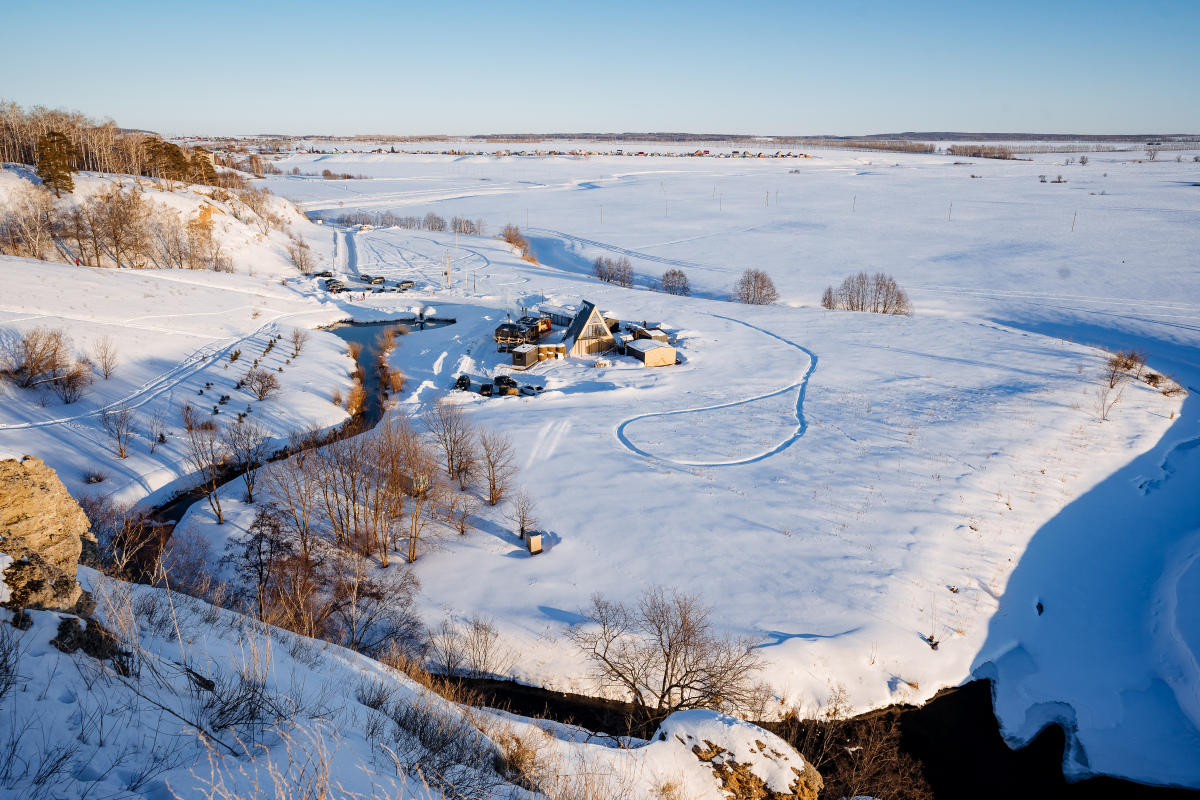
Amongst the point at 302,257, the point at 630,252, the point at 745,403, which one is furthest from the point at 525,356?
the point at 630,252

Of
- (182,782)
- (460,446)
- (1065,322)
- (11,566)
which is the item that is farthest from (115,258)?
(1065,322)

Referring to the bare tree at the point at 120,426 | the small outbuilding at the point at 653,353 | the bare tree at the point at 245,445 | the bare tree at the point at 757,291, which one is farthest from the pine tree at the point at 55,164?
the bare tree at the point at 757,291

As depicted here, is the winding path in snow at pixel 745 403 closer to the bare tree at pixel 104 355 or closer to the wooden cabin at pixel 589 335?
the wooden cabin at pixel 589 335

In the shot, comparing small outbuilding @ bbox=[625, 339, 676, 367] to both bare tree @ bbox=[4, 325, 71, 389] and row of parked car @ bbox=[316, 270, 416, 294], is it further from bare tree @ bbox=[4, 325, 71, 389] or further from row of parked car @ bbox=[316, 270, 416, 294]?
bare tree @ bbox=[4, 325, 71, 389]

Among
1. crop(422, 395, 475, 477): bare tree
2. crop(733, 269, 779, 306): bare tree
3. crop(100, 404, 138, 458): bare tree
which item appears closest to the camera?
crop(100, 404, 138, 458): bare tree

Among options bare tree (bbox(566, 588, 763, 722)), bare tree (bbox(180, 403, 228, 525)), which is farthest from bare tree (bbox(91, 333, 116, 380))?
bare tree (bbox(566, 588, 763, 722))

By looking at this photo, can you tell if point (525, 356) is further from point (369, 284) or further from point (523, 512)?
point (369, 284)
